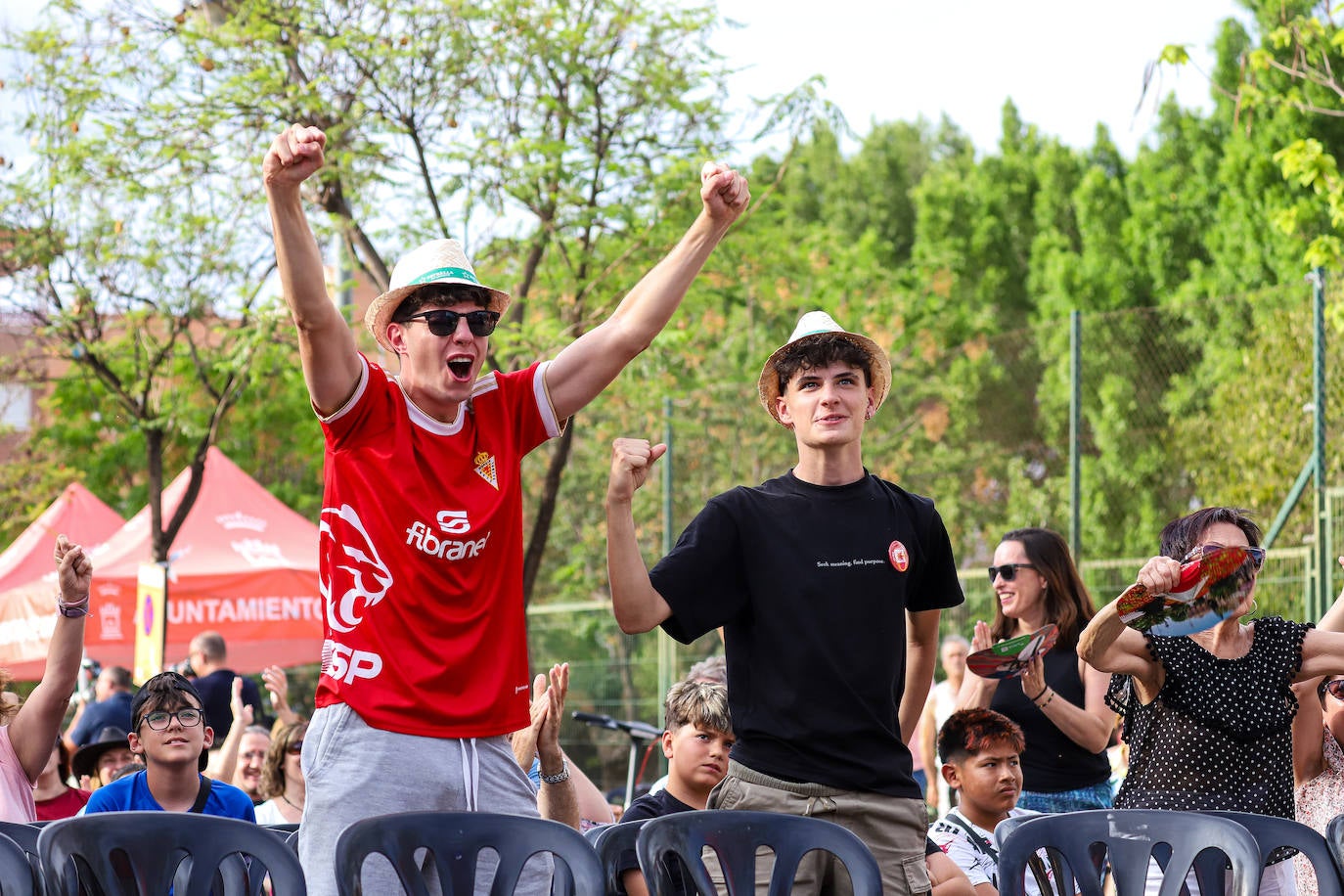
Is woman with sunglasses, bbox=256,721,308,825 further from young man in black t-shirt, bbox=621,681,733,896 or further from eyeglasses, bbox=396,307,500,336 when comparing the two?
eyeglasses, bbox=396,307,500,336

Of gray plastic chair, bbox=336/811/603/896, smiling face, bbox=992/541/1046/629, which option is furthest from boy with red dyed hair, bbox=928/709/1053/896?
gray plastic chair, bbox=336/811/603/896

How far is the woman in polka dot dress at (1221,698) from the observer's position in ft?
14.2

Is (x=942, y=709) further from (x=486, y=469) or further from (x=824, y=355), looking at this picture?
(x=486, y=469)

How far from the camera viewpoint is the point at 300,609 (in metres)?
12.3

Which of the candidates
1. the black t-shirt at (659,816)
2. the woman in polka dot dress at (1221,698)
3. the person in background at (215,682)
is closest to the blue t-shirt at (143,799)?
the black t-shirt at (659,816)

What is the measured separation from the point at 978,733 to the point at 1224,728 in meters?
0.97

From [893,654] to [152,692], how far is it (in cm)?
294

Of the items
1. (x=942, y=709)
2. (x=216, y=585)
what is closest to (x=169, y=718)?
(x=942, y=709)

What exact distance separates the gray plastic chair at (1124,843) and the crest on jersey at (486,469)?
1514 millimetres

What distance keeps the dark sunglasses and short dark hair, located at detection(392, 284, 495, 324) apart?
324 centimetres

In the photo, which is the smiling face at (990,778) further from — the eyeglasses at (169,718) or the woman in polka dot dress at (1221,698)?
the eyeglasses at (169,718)

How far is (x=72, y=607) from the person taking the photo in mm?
4629

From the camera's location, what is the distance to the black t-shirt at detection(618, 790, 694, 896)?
342 centimetres

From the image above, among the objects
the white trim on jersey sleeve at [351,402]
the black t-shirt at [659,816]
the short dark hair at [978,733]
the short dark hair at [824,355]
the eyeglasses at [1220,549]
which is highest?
the short dark hair at [824,355]
